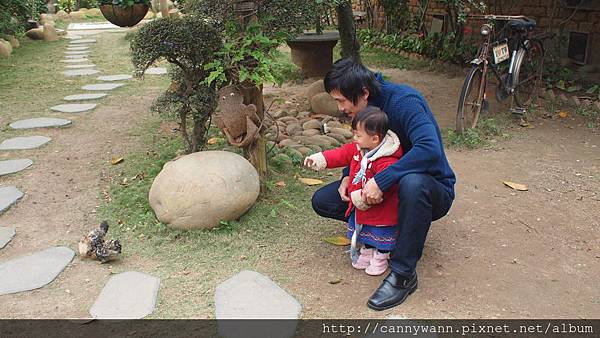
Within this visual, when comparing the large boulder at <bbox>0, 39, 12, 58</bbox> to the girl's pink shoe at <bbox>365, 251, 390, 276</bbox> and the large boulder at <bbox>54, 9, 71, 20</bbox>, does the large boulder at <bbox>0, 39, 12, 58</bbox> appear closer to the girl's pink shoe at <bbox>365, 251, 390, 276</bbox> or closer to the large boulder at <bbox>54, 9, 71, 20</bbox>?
the large boulder at <bbox>54, 9, 71, 20</bbox>

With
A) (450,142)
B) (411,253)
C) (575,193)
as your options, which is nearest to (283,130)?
(450,142)

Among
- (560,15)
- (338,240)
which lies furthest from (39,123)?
(560,15)

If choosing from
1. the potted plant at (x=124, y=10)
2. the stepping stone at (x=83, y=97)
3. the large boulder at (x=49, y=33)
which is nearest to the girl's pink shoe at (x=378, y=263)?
the stepping stone at (x=83, y=97)

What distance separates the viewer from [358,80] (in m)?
2.36

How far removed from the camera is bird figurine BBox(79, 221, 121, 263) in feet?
8.85

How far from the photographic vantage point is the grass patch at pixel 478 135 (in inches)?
185

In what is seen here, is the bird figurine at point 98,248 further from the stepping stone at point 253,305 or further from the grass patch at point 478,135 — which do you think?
the grass patch at point 478,135

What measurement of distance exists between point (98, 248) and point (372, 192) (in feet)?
4.67

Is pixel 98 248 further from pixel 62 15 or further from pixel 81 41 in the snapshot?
pixel 62 15

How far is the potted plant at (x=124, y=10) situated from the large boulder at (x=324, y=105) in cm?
319

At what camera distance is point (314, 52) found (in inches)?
271

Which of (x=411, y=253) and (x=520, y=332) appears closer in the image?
(x=520, y=332)

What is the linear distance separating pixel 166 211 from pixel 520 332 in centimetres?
188

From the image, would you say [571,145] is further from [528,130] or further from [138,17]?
[138,17]
